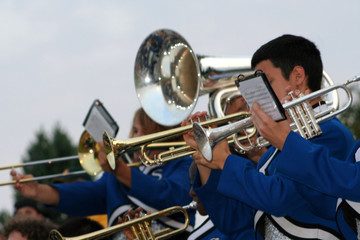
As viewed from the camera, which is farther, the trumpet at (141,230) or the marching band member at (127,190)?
the marching band member at (127,190)

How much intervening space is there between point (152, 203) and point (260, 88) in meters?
1.98

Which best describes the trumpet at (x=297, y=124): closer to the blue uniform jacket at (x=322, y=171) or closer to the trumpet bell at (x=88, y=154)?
the blue uniform jacket at (x=322, y=171)

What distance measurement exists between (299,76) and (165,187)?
1530mm

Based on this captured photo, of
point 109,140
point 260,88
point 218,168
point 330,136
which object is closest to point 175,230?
point 109,140

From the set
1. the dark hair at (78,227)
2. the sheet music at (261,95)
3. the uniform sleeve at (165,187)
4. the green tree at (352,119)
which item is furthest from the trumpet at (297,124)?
the green tree at (352,119)

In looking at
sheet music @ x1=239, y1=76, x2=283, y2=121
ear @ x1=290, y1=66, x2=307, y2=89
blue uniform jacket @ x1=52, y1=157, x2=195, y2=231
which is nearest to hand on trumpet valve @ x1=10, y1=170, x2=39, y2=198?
blue uniform jacket @ x1=52, y1=157, x2=195, y2=231

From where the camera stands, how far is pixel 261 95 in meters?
2.61

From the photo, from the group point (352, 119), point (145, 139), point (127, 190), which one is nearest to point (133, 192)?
point (127, 190)

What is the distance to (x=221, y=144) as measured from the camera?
3043 millimetres

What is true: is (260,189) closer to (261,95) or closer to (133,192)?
(261,95)

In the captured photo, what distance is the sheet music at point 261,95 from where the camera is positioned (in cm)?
258

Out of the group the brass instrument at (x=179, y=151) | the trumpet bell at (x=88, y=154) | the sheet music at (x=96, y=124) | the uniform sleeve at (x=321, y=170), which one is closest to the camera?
the uniform sleeve at (x=321, y=170)

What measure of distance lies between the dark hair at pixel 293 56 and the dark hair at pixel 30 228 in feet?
6.68

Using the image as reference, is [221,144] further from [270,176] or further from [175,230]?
[175,230]
